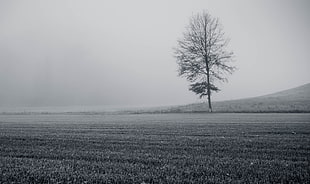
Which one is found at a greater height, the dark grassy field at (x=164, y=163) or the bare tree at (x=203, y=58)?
the bare tree at (x=203, y=58)

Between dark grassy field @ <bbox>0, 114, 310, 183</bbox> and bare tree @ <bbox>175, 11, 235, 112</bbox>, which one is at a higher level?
bare tree @ <bbox>175, 11, 235, 112</bbox>

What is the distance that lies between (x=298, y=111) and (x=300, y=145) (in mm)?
25819

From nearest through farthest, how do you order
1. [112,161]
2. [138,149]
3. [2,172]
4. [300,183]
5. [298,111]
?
1. [300,183]
2. [2,172]
3. [112,161]
4. [138,149]
5. [298,111]

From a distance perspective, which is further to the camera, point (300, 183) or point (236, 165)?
point (236, 165)

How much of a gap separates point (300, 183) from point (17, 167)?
697 centimetres

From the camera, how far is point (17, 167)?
6586mm

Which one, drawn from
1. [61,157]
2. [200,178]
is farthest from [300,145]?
[61,157]

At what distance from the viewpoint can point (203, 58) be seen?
37.4 m

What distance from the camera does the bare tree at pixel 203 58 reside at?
36.9 metres

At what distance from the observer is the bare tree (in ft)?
121

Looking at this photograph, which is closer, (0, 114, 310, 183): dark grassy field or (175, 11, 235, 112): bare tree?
(0, 114, 310, 183): dark grassy field

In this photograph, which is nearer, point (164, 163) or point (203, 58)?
point (164, 163)

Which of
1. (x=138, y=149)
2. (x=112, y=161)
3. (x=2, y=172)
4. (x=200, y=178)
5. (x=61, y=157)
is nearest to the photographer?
(x=200, y=178)

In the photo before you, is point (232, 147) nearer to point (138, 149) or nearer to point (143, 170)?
point (138, 149)
